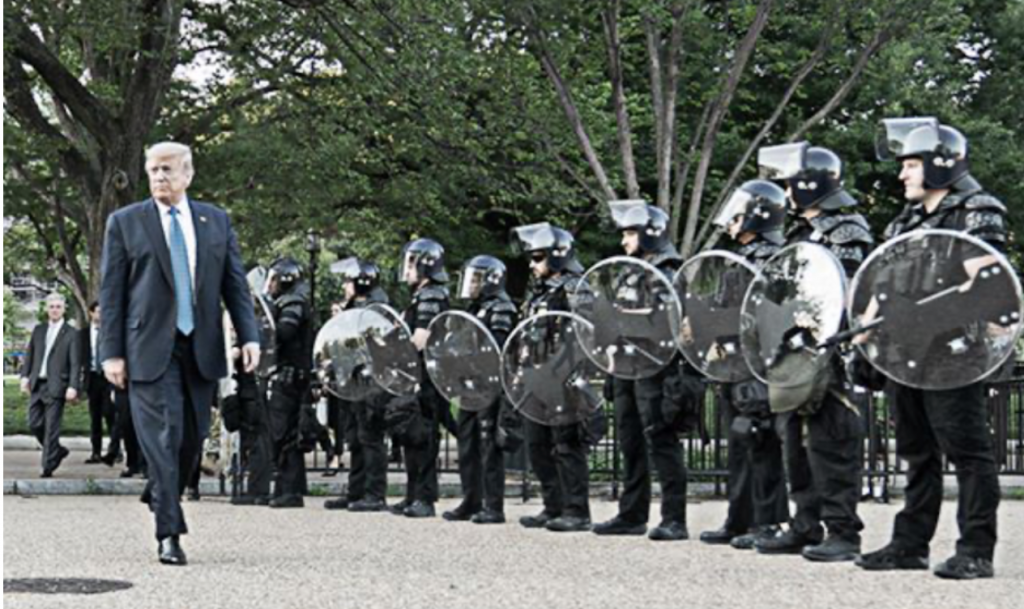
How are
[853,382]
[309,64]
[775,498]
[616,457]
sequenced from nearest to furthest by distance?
[853,382]
[775,498]
[616,457]
[309,64]

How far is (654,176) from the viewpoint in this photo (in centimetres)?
2958

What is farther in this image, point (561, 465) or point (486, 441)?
point (486, 441)

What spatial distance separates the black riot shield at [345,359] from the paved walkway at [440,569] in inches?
55.9

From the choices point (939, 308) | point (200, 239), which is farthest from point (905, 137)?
point (200, 239)

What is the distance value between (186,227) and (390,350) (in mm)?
4377

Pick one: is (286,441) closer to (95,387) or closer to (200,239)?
(200,239)

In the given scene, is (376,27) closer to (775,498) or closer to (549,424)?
(549,424)

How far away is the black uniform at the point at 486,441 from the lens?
39.9 feet

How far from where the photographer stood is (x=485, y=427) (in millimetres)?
12281

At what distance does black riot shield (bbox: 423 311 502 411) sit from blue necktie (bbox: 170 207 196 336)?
11.4ft

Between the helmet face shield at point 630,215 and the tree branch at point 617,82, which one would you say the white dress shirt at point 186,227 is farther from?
the tree branch at point 617,82

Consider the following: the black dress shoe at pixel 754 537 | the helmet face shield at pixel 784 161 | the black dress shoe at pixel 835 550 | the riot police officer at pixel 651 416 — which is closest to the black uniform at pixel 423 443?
the riot police officer at pixel 651 416

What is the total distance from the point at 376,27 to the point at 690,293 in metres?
11.9

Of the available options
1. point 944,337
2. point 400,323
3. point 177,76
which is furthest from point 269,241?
point 944,337
